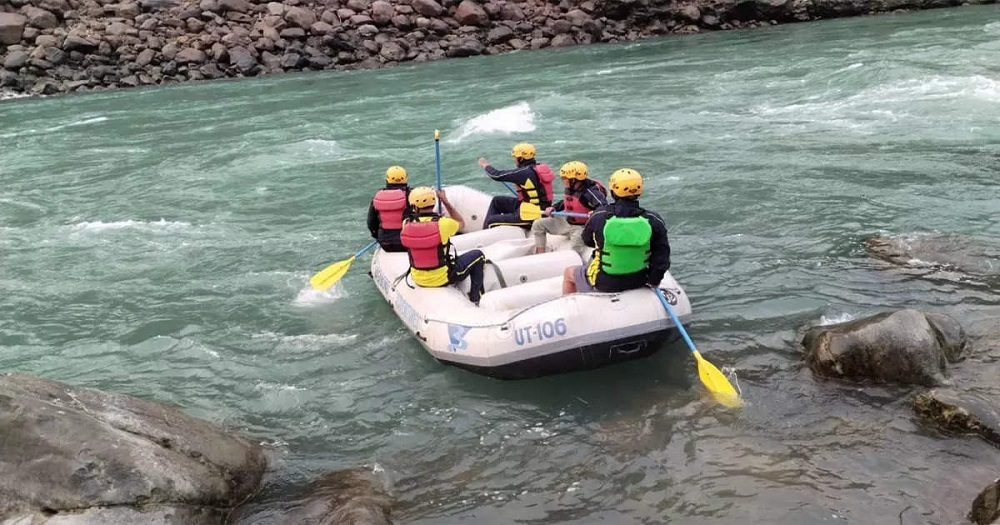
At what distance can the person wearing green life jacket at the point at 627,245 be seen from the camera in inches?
231

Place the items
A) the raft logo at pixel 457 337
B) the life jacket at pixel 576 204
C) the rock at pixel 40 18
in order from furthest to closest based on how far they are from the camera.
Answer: the rock at pixel 40 18, the life jacket at pixel 576 204, the raft logo at pixel 457 337

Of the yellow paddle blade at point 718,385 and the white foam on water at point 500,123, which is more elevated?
the white foam on water at point 500,123

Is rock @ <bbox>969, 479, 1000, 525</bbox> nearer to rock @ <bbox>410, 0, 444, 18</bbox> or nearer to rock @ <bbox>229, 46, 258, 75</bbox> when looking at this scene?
rock @ <bbox>229, 46, 258, 75</bbox>

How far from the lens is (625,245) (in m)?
5.91

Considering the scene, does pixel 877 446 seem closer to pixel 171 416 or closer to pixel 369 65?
pixel 171 416

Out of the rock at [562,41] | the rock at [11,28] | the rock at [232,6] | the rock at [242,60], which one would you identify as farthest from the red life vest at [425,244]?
the rock at [11,28]

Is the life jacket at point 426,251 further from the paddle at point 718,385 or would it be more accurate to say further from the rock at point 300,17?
the rock at point 300,17

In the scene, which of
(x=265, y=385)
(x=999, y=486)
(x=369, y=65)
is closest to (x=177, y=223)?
(x=265, y=385)

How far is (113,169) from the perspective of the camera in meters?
14.4

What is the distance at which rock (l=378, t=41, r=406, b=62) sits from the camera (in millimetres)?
25578

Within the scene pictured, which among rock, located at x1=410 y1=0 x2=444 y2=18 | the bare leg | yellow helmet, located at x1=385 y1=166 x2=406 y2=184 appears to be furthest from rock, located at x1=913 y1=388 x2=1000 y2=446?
rock, located at x1=410 y1=0 x2=444 y2=18

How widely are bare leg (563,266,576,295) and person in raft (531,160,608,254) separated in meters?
0.93

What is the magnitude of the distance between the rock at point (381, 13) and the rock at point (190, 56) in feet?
18.8

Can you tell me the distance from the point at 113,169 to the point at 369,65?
39.7 ft
